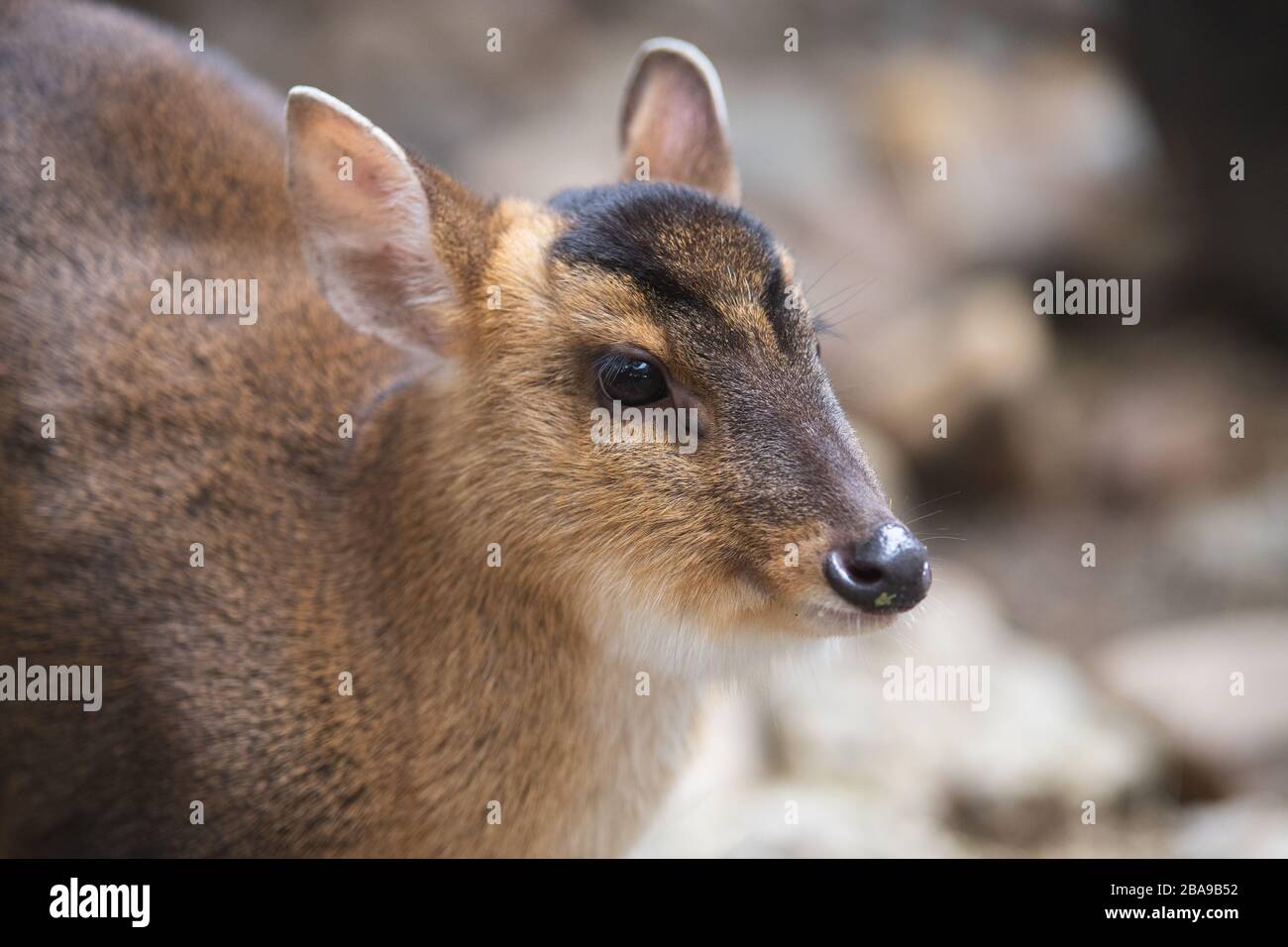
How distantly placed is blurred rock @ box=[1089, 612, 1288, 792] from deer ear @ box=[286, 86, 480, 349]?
4689mm

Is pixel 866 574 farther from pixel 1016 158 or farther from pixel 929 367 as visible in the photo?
pixel 1016 158

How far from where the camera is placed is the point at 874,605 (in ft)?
10.8

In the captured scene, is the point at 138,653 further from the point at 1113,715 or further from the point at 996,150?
the point at 996,150

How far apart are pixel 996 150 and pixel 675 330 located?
8.59m

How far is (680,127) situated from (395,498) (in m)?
1.54

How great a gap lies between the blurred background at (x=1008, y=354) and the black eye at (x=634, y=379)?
2781 millimetres

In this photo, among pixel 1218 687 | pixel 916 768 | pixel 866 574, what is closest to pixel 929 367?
pixel 1218 687

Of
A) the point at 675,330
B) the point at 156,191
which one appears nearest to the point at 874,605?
the point at 675,330

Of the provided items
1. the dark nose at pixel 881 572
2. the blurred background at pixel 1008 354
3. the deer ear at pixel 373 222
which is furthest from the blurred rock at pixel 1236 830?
the deer ear at pixel 373 222

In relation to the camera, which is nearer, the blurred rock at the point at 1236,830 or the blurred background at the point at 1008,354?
the blurred rock at the point at 1236,830

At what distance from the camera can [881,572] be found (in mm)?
3270

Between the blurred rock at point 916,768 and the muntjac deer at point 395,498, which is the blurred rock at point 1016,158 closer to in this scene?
the blurred rock at point 916,768

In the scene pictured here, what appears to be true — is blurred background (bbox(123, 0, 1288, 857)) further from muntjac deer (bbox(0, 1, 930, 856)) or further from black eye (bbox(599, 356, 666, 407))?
black eye (bbox(599, 356, 666, 407))

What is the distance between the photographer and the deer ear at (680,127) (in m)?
4.46
